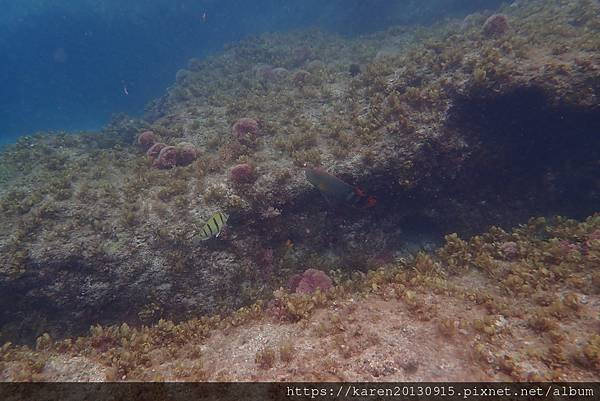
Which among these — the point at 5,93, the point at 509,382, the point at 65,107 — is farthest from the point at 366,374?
the point at 5,93

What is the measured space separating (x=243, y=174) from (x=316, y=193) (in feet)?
6.74

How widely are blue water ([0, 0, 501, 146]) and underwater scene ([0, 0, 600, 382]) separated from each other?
34.7 meters

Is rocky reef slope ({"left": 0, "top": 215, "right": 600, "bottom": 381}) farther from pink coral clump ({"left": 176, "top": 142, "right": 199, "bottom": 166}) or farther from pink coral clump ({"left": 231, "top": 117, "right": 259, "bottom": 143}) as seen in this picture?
pink coral clump ({"left": 231, "top": 117, "right": 259, "bottom": 143})

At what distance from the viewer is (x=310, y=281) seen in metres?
6.88

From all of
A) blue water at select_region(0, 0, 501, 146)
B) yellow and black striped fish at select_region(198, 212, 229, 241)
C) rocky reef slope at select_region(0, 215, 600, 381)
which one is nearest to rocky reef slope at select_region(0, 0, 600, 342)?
rocky reef slope at select_region(0, 215, 600, 381)

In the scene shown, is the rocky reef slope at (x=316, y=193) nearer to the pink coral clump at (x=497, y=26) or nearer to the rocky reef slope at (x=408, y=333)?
the rocky reef slope at (x=408, y=333)

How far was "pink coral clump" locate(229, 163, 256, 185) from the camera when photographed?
816cm

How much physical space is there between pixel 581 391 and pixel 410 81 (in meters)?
8.83

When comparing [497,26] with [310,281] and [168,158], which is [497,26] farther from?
[168,158]

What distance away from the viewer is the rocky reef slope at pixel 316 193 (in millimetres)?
7043

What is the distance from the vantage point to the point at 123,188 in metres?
8.72

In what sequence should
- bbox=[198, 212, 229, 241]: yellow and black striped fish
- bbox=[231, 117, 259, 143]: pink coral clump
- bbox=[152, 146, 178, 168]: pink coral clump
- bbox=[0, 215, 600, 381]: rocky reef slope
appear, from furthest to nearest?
1. bbox=[231, 117, 259, 143]: pink coral clump
2. bbox=[152, 146, 178, 168]: pink coral clump
3. bbox=[198, 212, 229, 241]: yellow and black striped fish
4. bbox=[0, 215, 600, 381]: rocky reef slope

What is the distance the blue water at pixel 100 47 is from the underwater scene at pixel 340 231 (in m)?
34.7

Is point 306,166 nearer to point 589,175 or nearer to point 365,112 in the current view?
point 365,112
